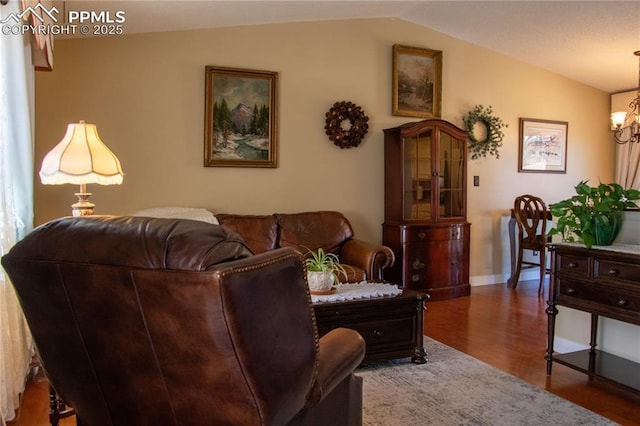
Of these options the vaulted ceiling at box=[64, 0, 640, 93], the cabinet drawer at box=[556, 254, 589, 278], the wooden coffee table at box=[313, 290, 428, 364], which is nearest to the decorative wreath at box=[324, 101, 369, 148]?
the vaulted ceiling at box=[64, 0, 640, 93]

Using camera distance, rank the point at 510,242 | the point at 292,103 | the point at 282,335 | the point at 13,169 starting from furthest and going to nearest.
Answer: the point at 510,242 → the point at 292,103 → the point at 13,169 → the point at 282,335

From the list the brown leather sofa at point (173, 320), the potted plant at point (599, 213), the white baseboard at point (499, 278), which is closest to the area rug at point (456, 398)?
the potted plant at point (599, 213)

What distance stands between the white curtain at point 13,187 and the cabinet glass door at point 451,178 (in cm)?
362

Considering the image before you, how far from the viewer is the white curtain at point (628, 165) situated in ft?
20.6

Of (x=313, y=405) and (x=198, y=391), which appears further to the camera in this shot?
(x=313, y=405)

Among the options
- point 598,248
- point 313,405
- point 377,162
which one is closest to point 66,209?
point 377,162

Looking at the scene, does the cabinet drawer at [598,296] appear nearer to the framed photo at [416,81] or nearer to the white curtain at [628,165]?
the framed photo at [416,81]

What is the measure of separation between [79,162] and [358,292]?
171 centimetres

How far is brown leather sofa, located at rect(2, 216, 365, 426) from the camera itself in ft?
3.40

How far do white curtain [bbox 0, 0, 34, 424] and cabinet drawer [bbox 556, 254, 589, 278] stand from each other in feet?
8.95

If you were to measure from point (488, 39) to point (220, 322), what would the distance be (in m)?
5.08

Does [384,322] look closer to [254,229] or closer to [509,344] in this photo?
[509,344]

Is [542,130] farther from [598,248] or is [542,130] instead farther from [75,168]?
[75,168]

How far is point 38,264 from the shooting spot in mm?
1212
